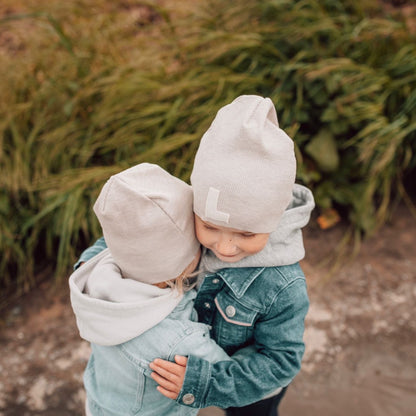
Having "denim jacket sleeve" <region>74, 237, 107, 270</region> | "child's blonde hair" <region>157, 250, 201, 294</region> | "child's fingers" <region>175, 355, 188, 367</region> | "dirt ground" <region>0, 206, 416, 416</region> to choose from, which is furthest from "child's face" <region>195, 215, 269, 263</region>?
"dirt ground" <region>0, 206, 416, 416</region>

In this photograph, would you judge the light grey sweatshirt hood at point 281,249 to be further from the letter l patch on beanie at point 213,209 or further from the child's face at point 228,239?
the letter l patch on beanie at point 213,209

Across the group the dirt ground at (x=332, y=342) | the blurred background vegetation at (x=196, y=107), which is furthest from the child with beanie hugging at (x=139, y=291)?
the blurred background vegetation at (x=196, y=107)

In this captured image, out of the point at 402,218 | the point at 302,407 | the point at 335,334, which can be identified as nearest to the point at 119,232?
the point at 302,407

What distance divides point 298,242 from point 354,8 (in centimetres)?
226

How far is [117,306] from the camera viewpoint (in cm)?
103

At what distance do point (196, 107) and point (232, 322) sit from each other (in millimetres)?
1673

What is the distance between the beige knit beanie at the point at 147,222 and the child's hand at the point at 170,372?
0.65 ft

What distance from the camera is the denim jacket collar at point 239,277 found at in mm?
1133

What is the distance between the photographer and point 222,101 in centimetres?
248

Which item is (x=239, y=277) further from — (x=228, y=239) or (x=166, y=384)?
(x=166, y=384)

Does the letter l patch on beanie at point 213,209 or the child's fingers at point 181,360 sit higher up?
the letter l patch on beanie at point 213,209

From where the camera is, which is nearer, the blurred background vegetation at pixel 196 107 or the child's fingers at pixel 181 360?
the child's fingers at pixel 181 360

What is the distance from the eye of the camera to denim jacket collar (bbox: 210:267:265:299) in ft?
3.72

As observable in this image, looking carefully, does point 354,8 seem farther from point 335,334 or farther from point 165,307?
point 165,307
